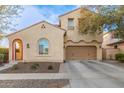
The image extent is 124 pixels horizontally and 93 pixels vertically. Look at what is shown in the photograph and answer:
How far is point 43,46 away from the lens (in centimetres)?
2552

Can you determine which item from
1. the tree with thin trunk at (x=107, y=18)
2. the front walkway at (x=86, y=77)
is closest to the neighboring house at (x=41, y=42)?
the tree with thin trunk at (x=107, y=18)

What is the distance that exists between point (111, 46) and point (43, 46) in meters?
7.63

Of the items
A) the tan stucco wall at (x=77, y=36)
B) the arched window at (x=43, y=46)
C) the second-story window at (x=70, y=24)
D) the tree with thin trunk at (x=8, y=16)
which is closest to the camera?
the tree with thin trunk at (x=8, y=16)

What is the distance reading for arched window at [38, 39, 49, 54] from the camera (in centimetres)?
2542

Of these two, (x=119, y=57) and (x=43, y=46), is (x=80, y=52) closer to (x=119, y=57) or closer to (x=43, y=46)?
(x=43, y=46)

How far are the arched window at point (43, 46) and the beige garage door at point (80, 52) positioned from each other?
3189mm

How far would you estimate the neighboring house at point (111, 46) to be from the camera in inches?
1027

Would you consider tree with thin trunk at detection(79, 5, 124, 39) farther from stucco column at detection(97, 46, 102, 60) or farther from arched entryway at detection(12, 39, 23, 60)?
arched entryway at detection(12, 39, 23, 60)

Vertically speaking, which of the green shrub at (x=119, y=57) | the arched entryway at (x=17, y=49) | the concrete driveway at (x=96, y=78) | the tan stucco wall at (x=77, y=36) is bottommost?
the concrete driveway at (x=96, y=78)

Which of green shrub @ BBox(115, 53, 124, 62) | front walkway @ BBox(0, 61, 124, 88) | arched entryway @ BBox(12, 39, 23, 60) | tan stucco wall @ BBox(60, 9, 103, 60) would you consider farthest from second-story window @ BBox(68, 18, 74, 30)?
front walkway @ BBox(0, 61, 124, 88)

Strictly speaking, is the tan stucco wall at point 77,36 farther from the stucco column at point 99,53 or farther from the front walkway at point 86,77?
the front walkway at point 86,77
